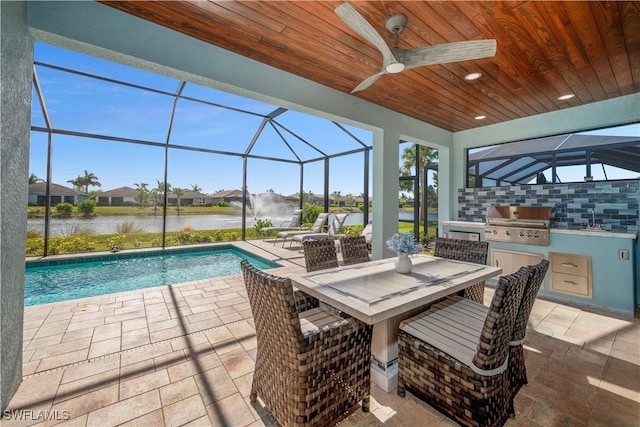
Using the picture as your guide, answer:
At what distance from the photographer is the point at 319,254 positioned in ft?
8.70

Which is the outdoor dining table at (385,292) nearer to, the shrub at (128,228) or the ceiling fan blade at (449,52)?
the ceiling fan blade at (449,52)

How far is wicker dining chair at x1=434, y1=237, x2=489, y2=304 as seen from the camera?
2648 mm

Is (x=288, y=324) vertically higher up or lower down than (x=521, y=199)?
lower down

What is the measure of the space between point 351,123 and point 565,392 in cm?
345

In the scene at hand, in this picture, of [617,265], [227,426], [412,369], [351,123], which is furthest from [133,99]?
[617,265]

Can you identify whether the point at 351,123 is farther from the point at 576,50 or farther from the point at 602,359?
the point at 602,359

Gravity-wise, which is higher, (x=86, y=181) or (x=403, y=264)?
(x=86, y=181)

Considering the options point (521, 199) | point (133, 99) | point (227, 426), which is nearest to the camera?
point (227, 426)

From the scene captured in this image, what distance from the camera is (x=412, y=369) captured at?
1.69 m

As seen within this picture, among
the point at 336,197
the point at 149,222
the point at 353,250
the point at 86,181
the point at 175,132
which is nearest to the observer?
the point at 353,250

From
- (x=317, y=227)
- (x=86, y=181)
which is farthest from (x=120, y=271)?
(x=317, y=227)

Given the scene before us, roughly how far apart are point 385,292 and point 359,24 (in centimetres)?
182

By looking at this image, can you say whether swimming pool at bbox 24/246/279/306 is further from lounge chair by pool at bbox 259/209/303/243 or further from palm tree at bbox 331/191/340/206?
palm tree at bbox 331/191/340/206

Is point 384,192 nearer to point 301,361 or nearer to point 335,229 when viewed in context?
point 301,361
